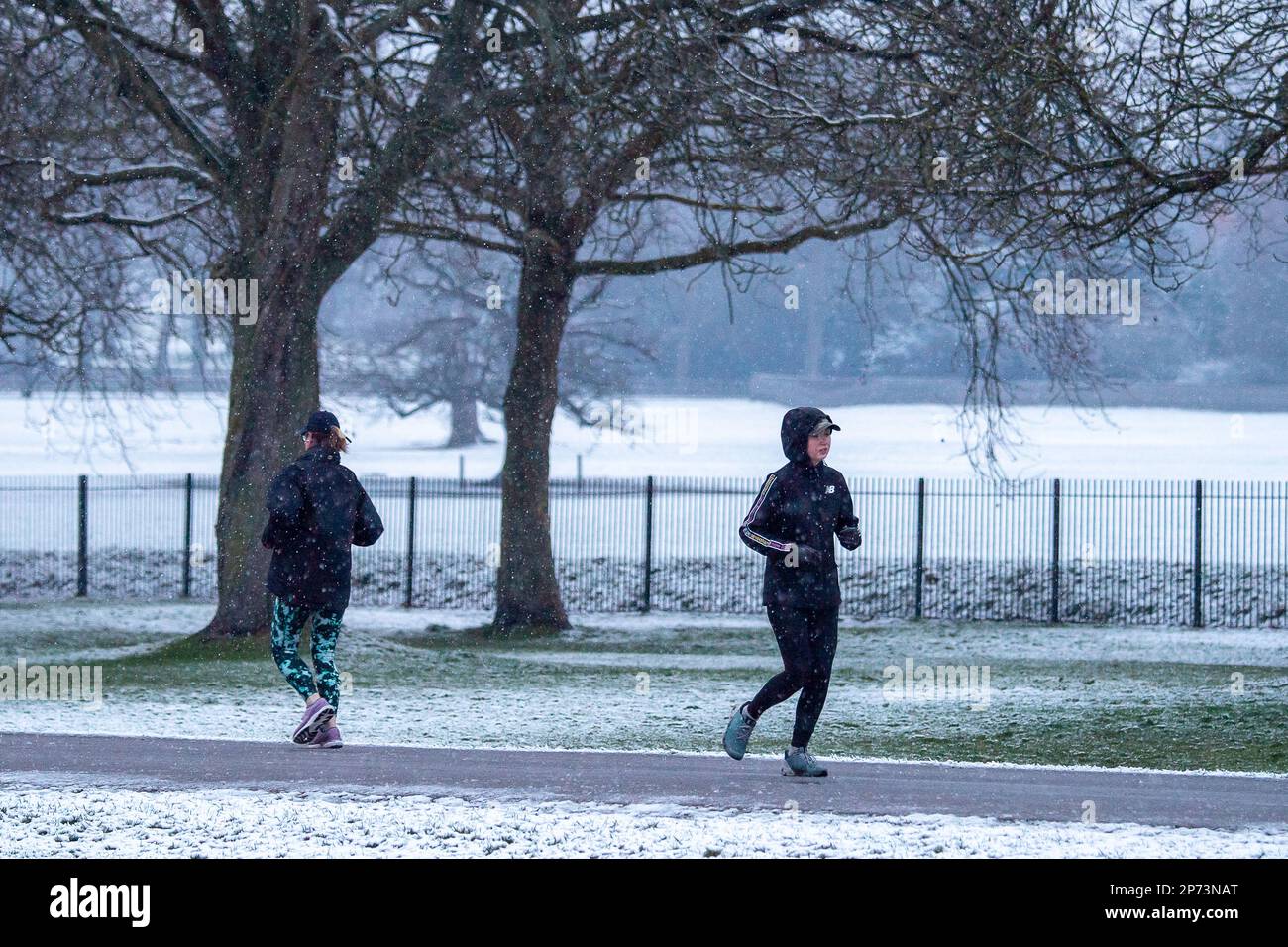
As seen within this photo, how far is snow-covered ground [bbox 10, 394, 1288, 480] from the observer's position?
48031mm

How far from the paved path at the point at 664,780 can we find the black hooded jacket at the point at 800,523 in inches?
40.9

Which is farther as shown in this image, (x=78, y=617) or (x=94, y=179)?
(x=78, y=617)

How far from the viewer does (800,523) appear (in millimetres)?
8312

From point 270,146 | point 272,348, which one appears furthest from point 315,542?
point 270,146

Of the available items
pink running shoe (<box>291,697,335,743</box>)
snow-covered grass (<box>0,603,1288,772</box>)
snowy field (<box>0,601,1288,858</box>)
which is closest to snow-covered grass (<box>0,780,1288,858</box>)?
snowy field (<box>0,601,1288,858</box>)

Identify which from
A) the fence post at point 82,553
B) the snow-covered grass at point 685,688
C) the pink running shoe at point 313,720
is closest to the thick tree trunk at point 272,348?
the snow-covered grass at point 685,688

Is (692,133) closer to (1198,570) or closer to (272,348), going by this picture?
(272,348)

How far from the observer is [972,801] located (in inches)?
316

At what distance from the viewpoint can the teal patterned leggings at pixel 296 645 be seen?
9.42m

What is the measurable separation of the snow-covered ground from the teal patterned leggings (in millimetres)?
31274

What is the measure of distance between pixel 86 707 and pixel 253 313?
A: 543 centimetres

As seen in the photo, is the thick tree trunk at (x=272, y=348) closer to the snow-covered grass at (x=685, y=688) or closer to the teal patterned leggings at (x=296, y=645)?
the snow-covered grass at (x=685, y=688)
